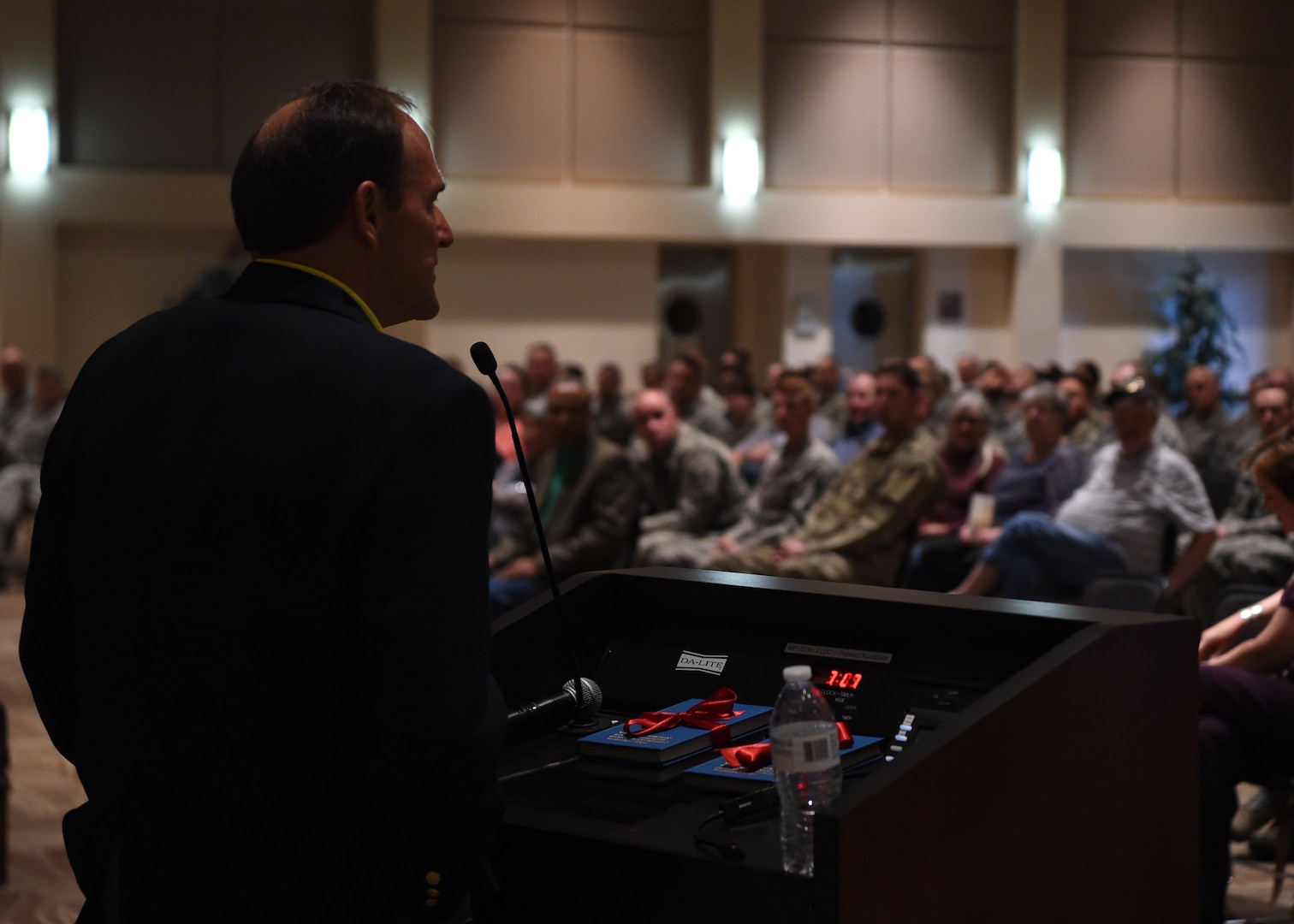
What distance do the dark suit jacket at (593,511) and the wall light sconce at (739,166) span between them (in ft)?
23.2

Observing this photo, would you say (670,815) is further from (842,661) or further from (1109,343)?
(1109,343)

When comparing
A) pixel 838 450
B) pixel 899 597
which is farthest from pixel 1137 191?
pixel 899 597

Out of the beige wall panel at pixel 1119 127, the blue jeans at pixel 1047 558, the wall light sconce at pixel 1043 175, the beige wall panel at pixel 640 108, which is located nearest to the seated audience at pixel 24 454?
the beige wall panel at pixel 640 108

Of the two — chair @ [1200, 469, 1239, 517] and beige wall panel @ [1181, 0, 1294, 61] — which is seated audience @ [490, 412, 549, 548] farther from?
beige wall panel @ [1181, 0, 1294, 61]

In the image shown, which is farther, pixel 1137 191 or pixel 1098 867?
pixel 1137 191

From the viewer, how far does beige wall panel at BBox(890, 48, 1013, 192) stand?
13.2 meters

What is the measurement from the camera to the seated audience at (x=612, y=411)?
9867 millimetres

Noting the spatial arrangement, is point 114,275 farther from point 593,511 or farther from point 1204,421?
point 1204,421

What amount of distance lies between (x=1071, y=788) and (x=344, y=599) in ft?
2.55

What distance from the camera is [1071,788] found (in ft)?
4.99

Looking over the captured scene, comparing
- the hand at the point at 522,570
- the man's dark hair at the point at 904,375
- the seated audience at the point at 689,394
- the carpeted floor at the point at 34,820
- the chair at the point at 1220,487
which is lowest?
the carpeted floor at the point at 34,820

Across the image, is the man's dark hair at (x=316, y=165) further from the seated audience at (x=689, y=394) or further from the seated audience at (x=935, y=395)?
the seated audience at (x=935, y=395)

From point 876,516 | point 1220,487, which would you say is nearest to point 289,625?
point 876,516

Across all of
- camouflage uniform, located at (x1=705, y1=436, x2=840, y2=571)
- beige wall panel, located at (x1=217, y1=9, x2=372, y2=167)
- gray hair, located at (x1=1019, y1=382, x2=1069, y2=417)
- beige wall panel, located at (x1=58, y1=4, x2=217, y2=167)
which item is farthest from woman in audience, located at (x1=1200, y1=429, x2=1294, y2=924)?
beige wall panel, located at (x1=58, y1=4, x2=217, y2=167)
